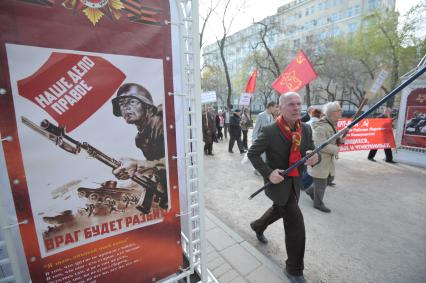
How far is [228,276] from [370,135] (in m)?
6.49

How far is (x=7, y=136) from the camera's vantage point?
988mm

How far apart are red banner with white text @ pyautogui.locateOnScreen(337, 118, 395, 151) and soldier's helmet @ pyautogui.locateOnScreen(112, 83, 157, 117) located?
255 inches

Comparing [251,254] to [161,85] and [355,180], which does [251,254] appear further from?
[355,180]

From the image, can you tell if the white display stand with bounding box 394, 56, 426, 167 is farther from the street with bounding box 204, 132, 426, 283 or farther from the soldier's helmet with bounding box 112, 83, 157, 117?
the soldier's helmet with bounding box 112, 83, 157, 117

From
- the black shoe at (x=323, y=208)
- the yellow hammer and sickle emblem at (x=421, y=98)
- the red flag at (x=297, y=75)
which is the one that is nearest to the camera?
the black shoe at (x=323, y=208)

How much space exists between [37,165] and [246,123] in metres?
8.22

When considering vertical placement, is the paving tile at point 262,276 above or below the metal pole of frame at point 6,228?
below

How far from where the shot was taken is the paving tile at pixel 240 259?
237 centimetres

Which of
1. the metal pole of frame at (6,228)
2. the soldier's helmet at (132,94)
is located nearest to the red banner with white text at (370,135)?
the soldier's helmet at (132,94)

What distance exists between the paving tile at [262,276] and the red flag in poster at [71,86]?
218 cm

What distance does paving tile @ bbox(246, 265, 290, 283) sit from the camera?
7.26 ft

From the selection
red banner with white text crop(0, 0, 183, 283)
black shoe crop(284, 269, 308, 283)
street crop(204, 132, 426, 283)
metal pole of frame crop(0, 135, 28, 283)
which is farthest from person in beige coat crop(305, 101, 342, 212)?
metal pole of frame crop(0, 135, 28, 283)

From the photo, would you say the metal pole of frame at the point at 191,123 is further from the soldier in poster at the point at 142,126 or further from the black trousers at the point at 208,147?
the black trousers at the point at 208,147

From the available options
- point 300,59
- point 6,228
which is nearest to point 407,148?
point 300,59
